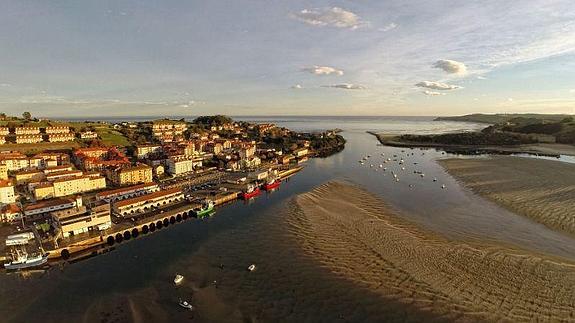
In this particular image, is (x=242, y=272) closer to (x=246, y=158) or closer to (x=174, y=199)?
(x=174, y=199)

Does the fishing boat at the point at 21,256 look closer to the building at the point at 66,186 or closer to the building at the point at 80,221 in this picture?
the building at the point at 80,221

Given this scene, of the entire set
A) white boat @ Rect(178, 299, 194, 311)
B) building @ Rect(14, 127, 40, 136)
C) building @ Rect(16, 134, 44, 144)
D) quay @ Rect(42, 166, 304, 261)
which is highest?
building @ Rect(14, 127, 40, 136)

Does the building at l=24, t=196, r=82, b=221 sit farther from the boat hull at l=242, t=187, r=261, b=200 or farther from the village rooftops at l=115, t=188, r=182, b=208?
the boat hull at l=242, t=187, r=261, b=200

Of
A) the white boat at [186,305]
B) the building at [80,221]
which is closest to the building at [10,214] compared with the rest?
the building at [80,221]

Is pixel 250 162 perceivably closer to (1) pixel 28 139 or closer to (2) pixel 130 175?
(2) pixel 130 175

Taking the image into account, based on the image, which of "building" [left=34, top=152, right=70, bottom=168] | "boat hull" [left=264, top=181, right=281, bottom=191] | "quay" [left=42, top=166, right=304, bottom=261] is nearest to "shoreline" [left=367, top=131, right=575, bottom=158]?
"boat hull" [left=264, top=181, right=281, bottom=191]

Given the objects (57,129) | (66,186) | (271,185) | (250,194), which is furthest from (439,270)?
(57,129)

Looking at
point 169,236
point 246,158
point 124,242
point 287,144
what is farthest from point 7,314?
point 287,144
